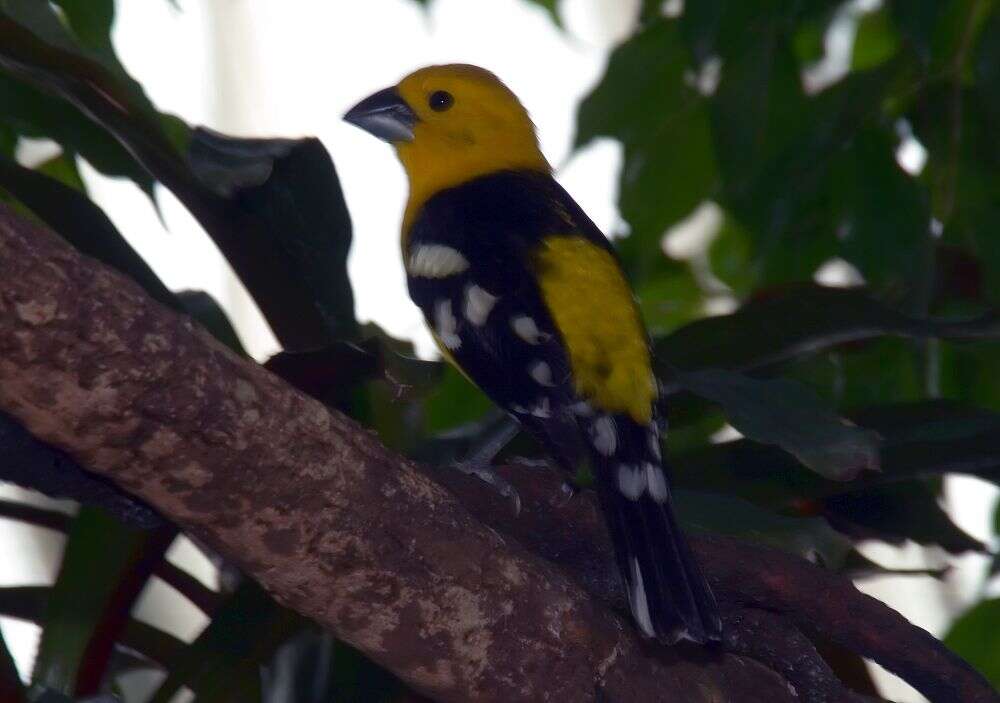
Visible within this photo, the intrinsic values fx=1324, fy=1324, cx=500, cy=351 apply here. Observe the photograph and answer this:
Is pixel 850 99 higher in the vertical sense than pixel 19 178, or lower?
lower

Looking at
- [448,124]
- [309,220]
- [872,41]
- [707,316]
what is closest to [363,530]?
[309,220]

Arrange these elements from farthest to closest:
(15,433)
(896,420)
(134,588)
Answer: (896,420), (134,588), (15,433)

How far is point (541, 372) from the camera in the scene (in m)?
2.03

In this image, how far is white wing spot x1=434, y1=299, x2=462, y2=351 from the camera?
2.18 metres

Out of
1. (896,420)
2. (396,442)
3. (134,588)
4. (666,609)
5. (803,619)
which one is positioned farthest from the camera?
(896,420)

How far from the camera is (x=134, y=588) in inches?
74.3

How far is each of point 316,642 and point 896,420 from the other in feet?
3.27

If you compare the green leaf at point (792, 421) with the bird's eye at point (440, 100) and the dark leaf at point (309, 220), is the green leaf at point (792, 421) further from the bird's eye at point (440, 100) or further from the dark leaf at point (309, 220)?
the bird's eye at point (440, 100)

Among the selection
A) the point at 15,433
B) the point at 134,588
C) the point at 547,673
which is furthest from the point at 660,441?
the point at 15,433

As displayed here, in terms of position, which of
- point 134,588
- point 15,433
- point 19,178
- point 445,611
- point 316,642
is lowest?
point 316,642

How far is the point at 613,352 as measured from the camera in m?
2.11

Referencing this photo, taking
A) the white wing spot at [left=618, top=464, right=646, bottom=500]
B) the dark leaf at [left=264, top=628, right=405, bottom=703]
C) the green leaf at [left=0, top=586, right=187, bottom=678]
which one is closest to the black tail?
the white wing spot at [left=618, top=464, right=646, bottom=500]

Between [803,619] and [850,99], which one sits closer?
[803,619]

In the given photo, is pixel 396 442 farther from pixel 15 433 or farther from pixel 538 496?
pixel 15 433
